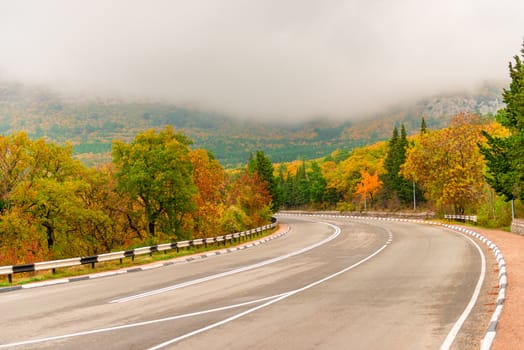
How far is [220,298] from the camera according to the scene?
12922 mm

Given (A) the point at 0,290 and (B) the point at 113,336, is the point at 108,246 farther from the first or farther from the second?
(B) the point at 113,336

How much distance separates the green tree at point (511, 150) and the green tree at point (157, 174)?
26.4 meters

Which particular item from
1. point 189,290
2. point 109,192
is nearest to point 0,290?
point 189,290

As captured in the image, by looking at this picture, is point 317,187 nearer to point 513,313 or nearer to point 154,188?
point 154,188

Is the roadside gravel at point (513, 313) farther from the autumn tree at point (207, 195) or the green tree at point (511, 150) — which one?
the autumn tree at point (207, 195)

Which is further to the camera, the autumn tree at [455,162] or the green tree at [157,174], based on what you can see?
the autumn tree at [455,162]

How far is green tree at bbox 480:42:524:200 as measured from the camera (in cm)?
3130

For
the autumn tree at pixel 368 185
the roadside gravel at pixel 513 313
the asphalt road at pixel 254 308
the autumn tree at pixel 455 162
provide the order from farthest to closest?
the autumn tree at pixel 368 185 → the autumn tree at pixel 455 162 → the asphalt road at pixel 254 308 → the roadside gravel at pixel 513 313

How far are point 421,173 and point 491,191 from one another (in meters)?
10.5

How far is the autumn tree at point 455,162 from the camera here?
50188 millimetres

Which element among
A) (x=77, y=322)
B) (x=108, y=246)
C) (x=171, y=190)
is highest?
(x=171, y=190)

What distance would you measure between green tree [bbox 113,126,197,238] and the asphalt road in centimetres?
2343

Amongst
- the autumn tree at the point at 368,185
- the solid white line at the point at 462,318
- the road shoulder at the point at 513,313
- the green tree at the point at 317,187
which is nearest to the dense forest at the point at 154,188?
the road shoulder at the point at 513,313

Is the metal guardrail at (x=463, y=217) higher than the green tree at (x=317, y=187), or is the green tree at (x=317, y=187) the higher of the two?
the green tree at (x=317, y=187)
